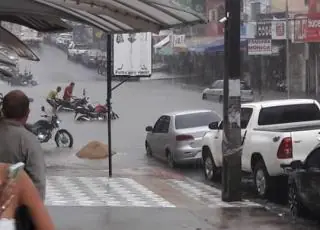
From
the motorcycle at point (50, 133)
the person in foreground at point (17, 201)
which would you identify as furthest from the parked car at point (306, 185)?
the motorcycle at point (50, 133)

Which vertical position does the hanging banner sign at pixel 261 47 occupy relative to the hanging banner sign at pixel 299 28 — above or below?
below

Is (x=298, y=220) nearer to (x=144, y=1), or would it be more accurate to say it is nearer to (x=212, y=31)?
(x=144, y=1)

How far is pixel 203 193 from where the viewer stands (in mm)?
13828

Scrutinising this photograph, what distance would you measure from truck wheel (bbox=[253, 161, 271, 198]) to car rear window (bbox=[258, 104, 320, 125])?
127cm

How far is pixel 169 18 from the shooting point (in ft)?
23.3

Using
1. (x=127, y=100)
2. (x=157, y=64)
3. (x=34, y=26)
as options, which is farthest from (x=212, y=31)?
(x=34, y=26)

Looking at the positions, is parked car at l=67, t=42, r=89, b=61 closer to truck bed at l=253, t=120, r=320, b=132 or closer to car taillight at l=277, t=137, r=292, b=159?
truck bed at l=253, t=120, r=320, b=132

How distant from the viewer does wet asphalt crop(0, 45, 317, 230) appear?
1025 cm

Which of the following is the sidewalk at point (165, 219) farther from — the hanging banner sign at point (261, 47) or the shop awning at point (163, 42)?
the shop awning at point (163, 42)

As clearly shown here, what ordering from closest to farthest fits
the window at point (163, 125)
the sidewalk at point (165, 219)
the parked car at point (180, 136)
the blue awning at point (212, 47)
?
the sidewalk at point (165, 219)
the parked car at point (180, 136)
the window at point (163, 125)
the blue awning at point (212, 47)

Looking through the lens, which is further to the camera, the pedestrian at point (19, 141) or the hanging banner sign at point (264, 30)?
the hanging banner sign at point (264, 30)

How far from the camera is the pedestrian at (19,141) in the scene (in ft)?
16.4

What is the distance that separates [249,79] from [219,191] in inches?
1839

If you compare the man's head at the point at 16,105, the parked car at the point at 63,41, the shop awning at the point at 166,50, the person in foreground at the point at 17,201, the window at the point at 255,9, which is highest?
the window at the point at 255,9
